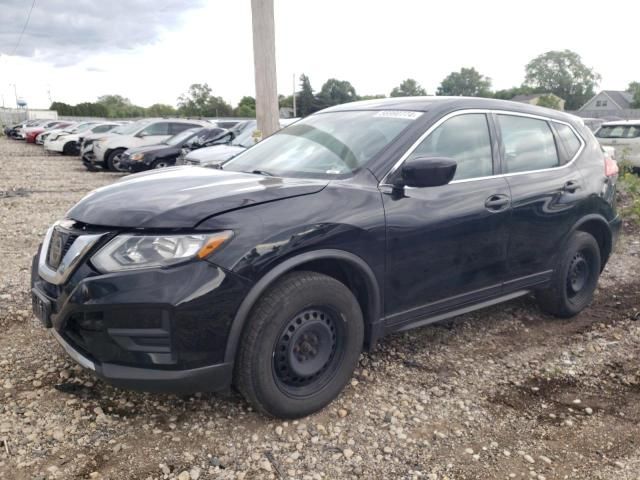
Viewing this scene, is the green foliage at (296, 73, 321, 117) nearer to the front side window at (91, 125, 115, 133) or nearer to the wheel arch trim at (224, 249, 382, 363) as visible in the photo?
the front side window at (91, 125, 115, 133)

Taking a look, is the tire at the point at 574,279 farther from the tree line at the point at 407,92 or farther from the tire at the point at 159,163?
the tree line at the point at 407,92

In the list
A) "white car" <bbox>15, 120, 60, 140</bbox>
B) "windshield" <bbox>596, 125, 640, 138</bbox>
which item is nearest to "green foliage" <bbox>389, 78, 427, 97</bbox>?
"white car" <bbox>15, 120, 60, 140</bbox>

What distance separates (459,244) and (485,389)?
926mm

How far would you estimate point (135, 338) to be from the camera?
2455mm

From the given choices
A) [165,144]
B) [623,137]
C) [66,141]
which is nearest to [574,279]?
[623,137]

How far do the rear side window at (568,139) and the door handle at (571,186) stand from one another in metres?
0.25

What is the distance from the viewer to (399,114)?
3.53 metres

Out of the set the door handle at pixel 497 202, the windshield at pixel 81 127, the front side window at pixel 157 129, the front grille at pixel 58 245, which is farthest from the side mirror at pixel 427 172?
the windshield at pixel 81 127

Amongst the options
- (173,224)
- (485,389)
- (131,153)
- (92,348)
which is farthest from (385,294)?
(131,153)

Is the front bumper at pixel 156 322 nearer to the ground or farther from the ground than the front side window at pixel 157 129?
nearer to the ground

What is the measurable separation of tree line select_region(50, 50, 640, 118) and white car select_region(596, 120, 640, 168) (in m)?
57.2

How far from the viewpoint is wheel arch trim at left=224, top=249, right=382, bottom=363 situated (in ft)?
8.36

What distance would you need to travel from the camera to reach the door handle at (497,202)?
3.53 m

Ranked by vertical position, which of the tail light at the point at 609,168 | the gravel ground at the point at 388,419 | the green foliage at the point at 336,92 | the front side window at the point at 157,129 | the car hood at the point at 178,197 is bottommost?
the gravel ground at the point at 388,419
